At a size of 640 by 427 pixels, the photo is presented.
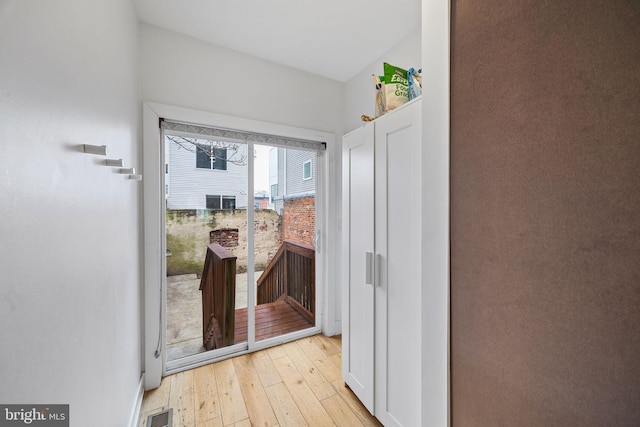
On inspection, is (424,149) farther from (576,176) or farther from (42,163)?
(42,163)

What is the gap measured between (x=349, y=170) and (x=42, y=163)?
5.07 ft

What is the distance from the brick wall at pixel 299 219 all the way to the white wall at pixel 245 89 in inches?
7.1

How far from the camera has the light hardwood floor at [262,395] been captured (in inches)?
63.2

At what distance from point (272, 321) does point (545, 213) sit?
247cm

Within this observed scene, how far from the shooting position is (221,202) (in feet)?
7.48

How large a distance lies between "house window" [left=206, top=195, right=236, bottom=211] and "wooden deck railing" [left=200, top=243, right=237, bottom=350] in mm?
349

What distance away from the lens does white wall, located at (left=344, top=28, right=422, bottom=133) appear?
2014 mm

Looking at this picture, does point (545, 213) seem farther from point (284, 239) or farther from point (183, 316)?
point (183, 316)

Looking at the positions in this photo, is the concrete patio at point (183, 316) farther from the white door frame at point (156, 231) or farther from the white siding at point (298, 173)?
the white siding at point (298, 173)

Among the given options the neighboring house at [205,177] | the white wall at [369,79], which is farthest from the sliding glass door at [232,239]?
the white wall at [369,79]

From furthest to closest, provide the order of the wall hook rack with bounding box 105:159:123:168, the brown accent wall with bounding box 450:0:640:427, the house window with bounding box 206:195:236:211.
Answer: the house window with bounding box 206:195:236:211 → the wall hook rack with bounding box 105:159:123:168 → the brown accent wall with bounding box 450:0:640:427

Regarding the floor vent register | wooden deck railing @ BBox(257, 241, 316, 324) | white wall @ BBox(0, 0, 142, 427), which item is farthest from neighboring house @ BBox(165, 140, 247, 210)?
the floor vent register
